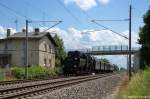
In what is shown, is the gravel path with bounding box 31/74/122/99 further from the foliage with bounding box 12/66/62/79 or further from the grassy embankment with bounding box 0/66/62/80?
the foliage with bounding box 12/66/62/79

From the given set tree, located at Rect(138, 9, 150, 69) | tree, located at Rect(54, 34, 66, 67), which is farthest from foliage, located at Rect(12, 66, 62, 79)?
tree, located at Rect(54, 34, 66, 67)

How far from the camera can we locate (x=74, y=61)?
51.4 metres

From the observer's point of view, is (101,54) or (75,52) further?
(101,54)

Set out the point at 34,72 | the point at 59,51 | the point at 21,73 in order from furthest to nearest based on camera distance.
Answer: the point at 59,51 < the point at 34,72 < the point at 21,73

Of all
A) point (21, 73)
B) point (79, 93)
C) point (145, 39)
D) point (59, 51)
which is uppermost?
point (145, 39)

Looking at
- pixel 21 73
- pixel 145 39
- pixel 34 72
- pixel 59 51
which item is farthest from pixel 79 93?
pixel 59 51

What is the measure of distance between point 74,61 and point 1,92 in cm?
3069

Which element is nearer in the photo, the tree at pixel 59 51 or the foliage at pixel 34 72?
the foliage at pixel 34 72

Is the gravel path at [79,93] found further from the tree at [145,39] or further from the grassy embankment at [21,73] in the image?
the grassy embankment at [21,73]

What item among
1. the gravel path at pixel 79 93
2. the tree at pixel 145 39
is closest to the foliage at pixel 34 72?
the tree at pixel 145 39

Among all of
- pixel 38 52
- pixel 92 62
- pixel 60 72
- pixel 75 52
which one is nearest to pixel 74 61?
pixel 75 52

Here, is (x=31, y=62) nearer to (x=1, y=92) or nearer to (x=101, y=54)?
(x=101, y=54)

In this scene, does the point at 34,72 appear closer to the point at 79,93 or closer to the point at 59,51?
the point at 79,93

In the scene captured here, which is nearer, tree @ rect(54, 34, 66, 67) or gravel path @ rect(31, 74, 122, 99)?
gravel path @ rect(31, 74, 122, 99)
